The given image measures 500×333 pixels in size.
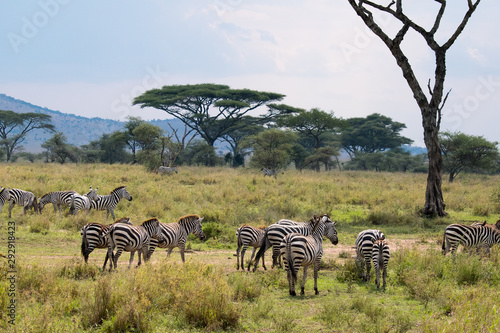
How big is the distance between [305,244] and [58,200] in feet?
34.5

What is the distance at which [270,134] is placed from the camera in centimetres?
3922

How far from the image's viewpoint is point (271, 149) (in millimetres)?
38500

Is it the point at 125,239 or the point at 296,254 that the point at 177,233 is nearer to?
the point at 125,239

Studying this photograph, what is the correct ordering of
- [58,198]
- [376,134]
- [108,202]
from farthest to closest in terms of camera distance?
1. [376,134]
2. [108,202]
3. [58,198]

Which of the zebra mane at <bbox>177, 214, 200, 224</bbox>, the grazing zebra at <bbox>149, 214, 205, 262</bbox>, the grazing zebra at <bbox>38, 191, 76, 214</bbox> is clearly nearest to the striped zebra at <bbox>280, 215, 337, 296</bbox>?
the grazing zebra at <bbox>149, 214, 205, 262</bbox>

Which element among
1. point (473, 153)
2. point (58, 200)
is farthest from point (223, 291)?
point (473, 153)

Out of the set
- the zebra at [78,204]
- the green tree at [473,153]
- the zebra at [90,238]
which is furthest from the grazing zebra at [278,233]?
the green tree at [473,153]

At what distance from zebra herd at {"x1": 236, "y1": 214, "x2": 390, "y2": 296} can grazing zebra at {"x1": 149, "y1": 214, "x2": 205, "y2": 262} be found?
3.89 ft

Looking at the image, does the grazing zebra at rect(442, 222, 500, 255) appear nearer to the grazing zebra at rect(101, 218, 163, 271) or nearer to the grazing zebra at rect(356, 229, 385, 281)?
the grazing zebra at rect(356, 229, 385, 281)

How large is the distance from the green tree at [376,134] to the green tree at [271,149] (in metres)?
20.8

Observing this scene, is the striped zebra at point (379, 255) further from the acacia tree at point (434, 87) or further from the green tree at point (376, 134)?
the green tree at point (376, 134)

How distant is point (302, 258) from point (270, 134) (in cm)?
3217

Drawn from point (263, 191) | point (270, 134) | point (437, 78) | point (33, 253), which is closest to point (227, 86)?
point (270, 134)

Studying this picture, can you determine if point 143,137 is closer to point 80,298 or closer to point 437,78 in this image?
point 437,78
